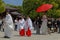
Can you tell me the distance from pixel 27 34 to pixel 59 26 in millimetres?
7257

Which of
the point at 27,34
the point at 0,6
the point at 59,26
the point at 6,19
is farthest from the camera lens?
the point at 0,6

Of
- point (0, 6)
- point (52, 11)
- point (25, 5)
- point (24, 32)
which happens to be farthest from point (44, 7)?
point (25, 5)

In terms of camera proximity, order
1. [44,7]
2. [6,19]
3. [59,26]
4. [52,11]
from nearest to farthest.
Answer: [6,19] < [44,7] < [59,26] < [52,11]

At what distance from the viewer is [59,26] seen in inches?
1142

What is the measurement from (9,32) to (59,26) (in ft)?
33.2

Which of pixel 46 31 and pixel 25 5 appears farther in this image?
pixel 25 5

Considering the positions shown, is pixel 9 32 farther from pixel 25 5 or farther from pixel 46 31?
pixel 25 5

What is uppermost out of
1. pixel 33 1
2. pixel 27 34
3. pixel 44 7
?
pixel 33 1

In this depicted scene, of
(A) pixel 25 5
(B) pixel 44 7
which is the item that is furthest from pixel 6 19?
(A) pixel 25 5

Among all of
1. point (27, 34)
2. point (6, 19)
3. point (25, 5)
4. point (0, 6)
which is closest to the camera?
point (6, 19)

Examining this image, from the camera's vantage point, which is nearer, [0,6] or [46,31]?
[46,31]

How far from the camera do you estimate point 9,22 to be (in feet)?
64.8

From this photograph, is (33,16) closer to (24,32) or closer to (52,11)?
(52,11)

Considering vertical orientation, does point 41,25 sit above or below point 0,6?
below
